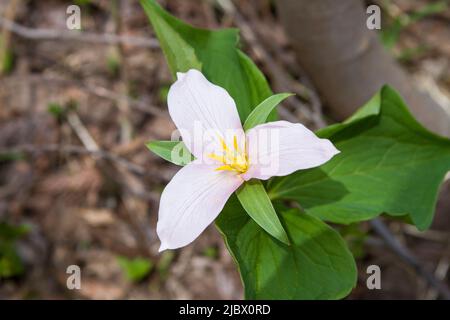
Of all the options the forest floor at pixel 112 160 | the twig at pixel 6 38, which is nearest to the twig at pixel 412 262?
the forest floor at pixel 112 160

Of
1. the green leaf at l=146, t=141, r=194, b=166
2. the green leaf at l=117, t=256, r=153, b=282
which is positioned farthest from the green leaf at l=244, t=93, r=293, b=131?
the green leaf at l=117, t=256, r=153, b=282

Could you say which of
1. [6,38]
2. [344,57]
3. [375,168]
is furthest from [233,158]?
[6,38]

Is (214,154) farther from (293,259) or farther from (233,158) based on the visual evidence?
(293,259)

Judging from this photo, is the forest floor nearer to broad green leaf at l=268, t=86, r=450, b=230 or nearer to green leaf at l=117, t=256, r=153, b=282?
green leaf at l=117, t=256, r=153, b=282

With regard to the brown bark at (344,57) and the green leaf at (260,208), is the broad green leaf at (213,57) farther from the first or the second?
the brown bark at (344,57)

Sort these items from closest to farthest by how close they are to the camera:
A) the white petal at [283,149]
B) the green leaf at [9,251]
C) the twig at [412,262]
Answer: the white petal at [283,149], the twig at [412,262], the green leaf at [9,251]

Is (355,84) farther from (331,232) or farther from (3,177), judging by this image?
(3,177)

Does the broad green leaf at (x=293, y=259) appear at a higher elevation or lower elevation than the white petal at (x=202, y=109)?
lower
